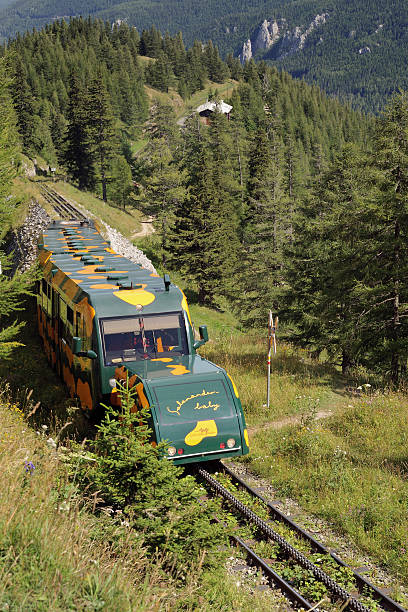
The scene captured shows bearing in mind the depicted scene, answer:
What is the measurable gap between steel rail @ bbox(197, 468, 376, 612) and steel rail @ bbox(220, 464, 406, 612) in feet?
1.09

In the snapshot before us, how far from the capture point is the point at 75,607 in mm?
3809

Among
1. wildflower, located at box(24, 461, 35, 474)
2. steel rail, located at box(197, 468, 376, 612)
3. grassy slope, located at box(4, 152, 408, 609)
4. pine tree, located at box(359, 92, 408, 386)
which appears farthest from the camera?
pine tree, located at box(359, 92, 408, 386)

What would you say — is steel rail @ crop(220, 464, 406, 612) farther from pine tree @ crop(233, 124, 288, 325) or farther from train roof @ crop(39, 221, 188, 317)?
pine tree @ crop(233, 124, 288, 325)

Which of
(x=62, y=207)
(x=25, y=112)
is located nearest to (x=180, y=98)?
(x=25, y=112)

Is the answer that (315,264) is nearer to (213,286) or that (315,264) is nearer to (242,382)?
(242,382)

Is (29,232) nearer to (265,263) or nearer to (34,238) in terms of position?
(34,238)

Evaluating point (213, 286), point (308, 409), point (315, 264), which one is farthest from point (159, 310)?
point (213, 286)

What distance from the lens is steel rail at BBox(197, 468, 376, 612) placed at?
269 inches

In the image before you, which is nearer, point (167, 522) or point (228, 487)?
point (167, 522)

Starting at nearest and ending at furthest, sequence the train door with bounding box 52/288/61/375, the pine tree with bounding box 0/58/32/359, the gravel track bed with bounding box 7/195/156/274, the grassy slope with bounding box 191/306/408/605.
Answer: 1. the grassy slope with bounding box 191/306/408/605
2. the pine tree with bounding box 0/58/32/359
3. the train door with bounding box 52/288/61/375
4. the gravel track bed with bounding box 7/195/156/274

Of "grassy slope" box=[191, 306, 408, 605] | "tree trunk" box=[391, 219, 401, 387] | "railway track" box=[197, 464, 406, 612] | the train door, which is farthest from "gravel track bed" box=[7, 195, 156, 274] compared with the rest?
"railway track" box=[197, 464, 406, 612]

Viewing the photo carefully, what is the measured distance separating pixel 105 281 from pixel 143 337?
2.40 metres

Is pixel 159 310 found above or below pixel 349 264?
above

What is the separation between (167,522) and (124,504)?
2.32 ft
